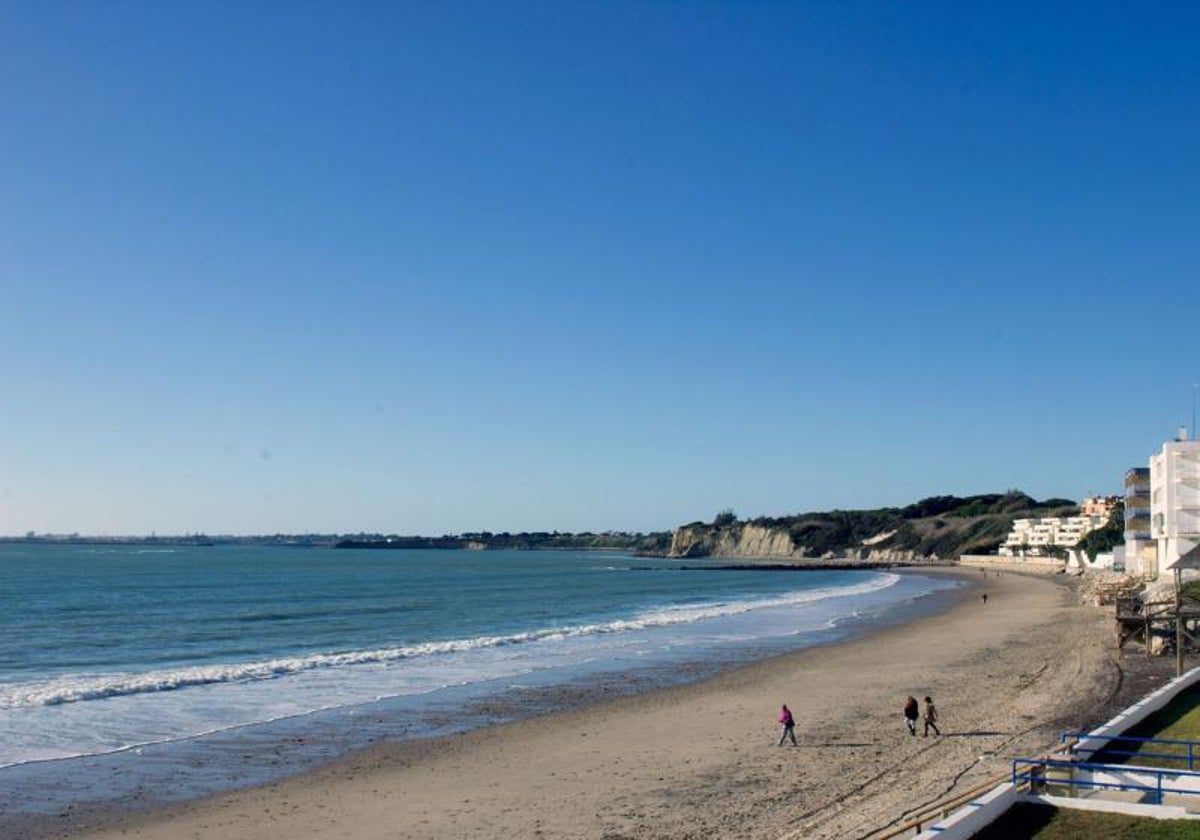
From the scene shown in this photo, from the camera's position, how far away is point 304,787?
856 inches

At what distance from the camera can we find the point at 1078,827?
48.7ft

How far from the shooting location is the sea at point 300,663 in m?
24.8

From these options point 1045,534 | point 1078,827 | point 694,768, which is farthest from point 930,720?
point 1045,534

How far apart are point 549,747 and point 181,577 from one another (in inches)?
3874

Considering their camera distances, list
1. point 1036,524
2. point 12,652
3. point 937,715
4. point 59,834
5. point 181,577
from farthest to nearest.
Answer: point 1036,524, point 181,577, point 12,652, point 937,715, point 59,834

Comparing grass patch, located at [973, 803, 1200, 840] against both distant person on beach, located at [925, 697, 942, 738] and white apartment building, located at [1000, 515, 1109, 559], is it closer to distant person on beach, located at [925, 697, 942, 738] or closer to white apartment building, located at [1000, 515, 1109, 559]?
distant person on beach, located at [925, 697, 942, 738]

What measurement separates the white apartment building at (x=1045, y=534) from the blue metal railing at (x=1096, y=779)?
144563 millimetres

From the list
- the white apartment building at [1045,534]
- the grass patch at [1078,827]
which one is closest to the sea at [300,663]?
the grass patch at [1078,827]

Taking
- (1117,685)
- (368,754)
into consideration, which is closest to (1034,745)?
(1117,685)

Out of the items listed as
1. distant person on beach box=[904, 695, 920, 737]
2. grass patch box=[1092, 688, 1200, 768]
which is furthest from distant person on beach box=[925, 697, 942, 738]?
grass patch box=[1092, 688, 1200, 768]

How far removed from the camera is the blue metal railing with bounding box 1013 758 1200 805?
626 inches

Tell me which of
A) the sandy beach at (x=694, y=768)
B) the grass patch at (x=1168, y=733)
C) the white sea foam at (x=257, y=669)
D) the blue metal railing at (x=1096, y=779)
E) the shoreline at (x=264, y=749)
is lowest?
the white sea foam at (x=257, y=669)

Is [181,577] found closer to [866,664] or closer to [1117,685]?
[866,664]

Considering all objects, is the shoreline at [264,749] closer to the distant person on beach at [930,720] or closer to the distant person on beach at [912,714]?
the distant person on beach at [912,714]
